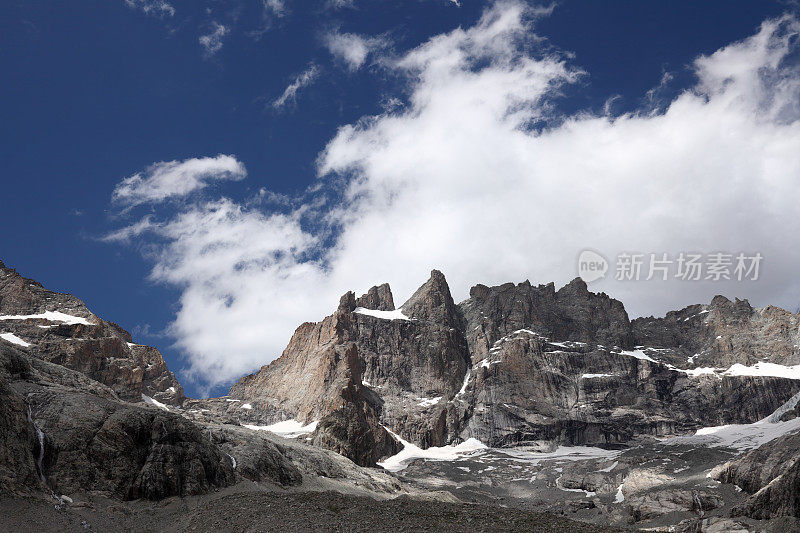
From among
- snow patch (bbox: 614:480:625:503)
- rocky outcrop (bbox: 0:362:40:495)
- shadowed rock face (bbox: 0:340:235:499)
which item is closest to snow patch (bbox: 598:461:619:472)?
snow patch (bbox: 614:480:625:503)

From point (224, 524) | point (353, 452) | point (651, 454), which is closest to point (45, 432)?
point (224, 524)

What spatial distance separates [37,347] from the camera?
197625 millimetres

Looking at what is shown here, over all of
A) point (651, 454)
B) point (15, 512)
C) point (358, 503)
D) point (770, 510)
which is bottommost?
point (15, 512)

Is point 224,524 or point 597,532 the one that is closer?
point 597,532

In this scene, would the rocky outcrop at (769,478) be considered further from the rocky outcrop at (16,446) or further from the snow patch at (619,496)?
the rocky outcrop at (16,446)

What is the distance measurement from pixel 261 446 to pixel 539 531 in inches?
2399

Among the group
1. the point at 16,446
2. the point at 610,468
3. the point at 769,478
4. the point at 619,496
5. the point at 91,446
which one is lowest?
the point at 16,446

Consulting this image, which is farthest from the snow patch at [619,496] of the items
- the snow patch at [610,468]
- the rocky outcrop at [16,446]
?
the rocky outcrop at [16,446]

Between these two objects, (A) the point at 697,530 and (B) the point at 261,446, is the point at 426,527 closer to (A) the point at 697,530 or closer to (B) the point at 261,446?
(A) the point at 697,530

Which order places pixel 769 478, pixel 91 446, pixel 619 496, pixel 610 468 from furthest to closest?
pixel 610 468 → pixel 619 496 → pixel 769 478 → pixel 91 446

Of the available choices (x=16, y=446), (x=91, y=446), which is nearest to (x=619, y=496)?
(x=91, y=446)

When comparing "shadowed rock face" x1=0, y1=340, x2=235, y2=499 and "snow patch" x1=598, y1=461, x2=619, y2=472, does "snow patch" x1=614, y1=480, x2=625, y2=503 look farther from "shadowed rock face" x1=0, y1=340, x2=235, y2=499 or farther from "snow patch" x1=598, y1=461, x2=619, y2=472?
"shadowed rock face" x1=0, y1=340, x2=235, y2=499

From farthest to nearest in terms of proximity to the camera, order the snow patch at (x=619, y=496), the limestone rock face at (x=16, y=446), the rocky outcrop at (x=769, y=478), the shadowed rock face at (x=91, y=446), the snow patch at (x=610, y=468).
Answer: the snow patch at (x=610, y=468) → the snow patch at (x=619, y=496) → the rocky outcrop at (x=769, y=478) → the shadowed rock face at (x=91, y=446) → the limestone rock face at (x=16, y=446)

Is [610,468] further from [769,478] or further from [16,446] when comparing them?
[16,446]
